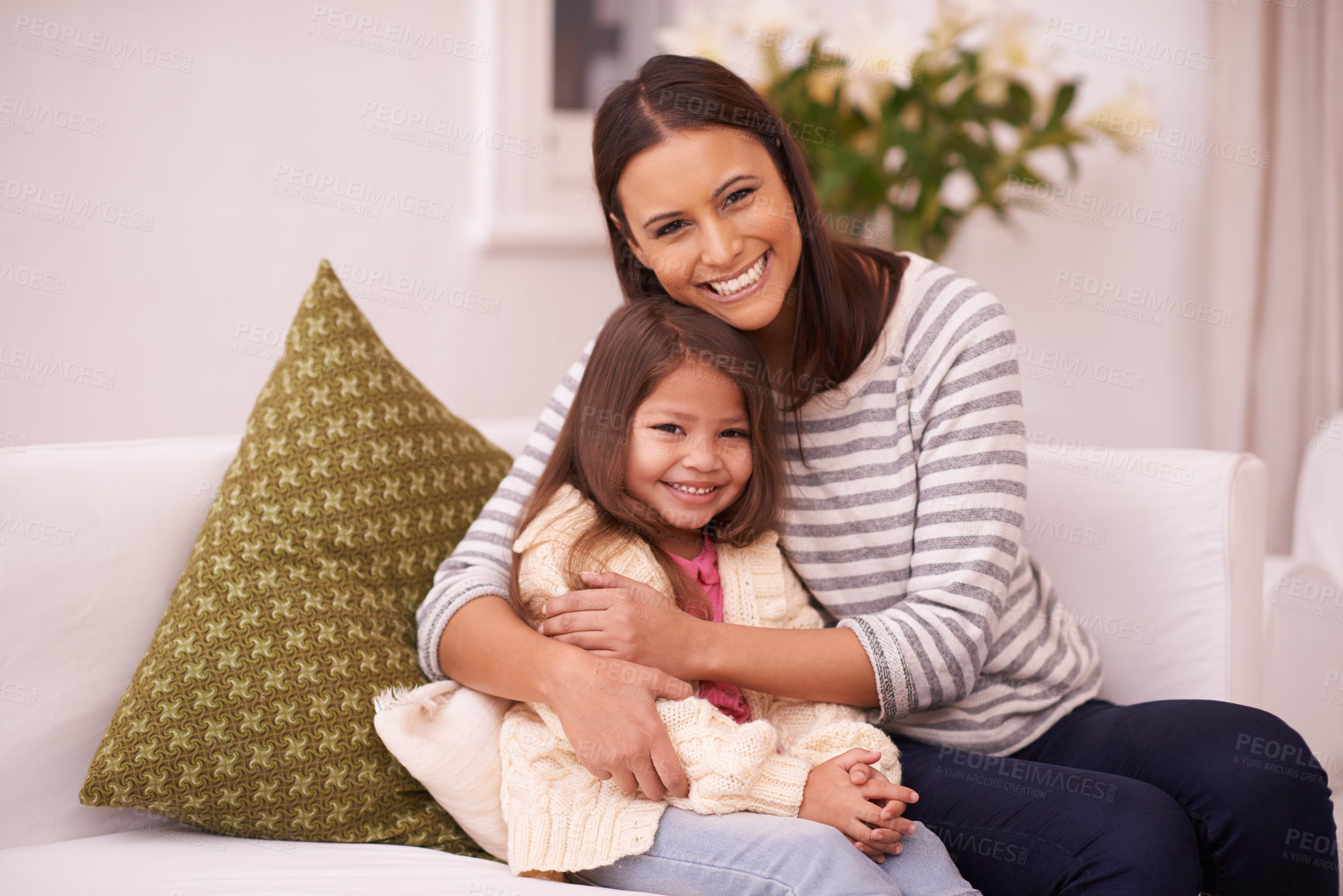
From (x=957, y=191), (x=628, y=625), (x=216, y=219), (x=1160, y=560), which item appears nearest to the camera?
(x=628, y=625)

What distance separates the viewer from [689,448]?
1.36 metres

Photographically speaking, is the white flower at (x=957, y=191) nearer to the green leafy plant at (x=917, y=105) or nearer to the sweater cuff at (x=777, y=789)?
the green leafy plant at (x=917, y=105)

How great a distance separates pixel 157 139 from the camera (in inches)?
92.8

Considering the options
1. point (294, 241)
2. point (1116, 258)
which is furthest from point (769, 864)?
point (1116, 258)

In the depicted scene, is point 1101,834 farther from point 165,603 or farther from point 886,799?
point 165,603

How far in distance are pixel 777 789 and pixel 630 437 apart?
451mm

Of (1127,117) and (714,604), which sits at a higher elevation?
(1127,117)

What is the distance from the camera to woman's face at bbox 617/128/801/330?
1.34m

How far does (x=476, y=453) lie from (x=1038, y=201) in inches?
77.6

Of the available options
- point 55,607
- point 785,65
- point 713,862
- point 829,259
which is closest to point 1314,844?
point 713,862

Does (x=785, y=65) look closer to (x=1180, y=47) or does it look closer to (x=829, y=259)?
(x=1180, y=47)

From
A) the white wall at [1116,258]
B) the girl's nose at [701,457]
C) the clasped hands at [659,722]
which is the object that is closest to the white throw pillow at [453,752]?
the clasped hands at [659,722]

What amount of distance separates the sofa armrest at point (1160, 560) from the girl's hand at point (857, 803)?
0.54 metres

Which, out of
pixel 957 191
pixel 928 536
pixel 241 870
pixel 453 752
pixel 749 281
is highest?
pixel 957 191
